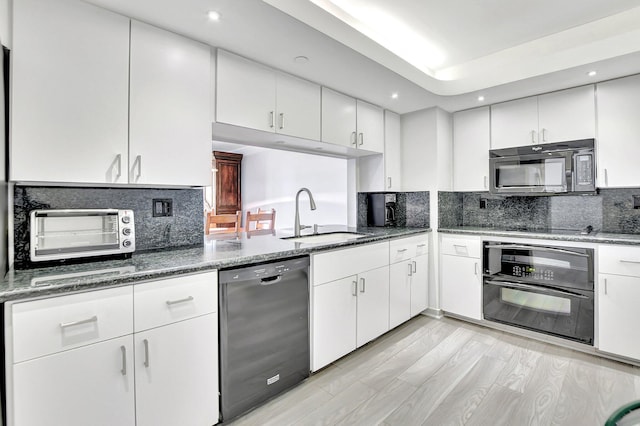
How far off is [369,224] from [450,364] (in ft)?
5.47

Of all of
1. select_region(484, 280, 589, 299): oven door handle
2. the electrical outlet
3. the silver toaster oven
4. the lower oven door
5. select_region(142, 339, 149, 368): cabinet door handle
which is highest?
the electrical outlet

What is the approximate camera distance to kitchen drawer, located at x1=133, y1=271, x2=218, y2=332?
1396mm

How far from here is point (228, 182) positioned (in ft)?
20.5

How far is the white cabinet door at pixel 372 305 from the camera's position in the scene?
8.22 feet

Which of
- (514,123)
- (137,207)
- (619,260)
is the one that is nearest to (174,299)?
(137,207)

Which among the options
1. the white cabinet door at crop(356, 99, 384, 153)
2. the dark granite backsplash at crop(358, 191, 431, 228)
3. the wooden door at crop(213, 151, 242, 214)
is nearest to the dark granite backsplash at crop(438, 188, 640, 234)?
the dark granite backsplash at crop(358, 191, 431, 228)

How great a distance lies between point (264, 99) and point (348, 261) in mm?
1305

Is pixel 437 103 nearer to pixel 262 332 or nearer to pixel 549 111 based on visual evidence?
pixel 549 111

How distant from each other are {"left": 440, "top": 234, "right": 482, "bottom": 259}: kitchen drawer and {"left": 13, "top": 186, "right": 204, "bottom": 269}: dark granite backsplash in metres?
2.37

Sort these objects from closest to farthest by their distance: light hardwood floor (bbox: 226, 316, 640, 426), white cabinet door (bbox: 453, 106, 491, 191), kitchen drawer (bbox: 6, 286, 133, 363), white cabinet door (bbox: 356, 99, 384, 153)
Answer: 1. kitchen drawer (bbox: 6, 286, 133, 363)
2. light hardwood floor (bbox: 226, 316, 640, 426)
3. white cabinet door (bbox: 356, 99, 384, 153)
4. white cabinet door (bbox: 453, 106, 491, 191)

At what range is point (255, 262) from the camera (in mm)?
1796

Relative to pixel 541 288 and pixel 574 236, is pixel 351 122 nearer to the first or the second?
pixel 574 236

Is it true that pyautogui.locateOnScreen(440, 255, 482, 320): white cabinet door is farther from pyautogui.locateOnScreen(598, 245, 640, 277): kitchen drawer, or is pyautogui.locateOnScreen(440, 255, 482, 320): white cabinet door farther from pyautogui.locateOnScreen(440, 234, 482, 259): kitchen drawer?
pyautogui.locateOnScreen(598, 245, 640, 277): kitchen drawer

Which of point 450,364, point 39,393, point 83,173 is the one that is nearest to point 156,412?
point 39,393
